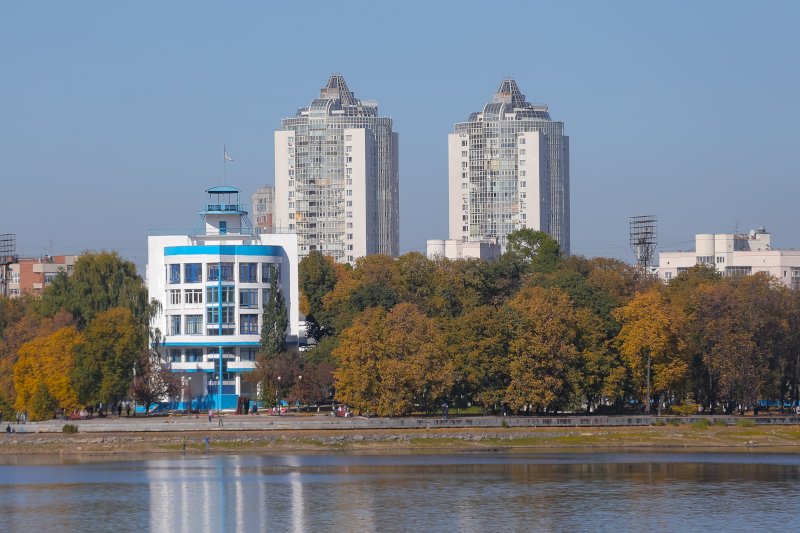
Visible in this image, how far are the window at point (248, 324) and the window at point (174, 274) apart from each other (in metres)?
6.76

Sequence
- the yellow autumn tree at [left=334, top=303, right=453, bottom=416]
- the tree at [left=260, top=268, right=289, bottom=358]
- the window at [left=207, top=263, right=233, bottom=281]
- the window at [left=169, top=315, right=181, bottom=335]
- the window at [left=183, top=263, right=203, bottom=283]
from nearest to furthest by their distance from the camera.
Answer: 1. the yellow autumn tree at [left=334, top=303, right=453, bottom=416]
2. the tree at [left=260, top=268, right=289, bottom=358]
3. the window at [left=207, top=263, right=233, bottom=281]
4. the window at [left=183, top=263, right=203, bottom=283]
5. the window at [left=169, top=315, right=181, bottom=335]

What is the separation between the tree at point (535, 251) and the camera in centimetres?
14312

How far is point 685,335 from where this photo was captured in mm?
110188

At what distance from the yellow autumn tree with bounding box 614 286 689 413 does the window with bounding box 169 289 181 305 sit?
41.3 meters

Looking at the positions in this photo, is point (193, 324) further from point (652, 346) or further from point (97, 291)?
point (652, 346)

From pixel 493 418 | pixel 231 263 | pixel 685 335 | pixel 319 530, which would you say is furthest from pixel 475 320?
pixel 319 530

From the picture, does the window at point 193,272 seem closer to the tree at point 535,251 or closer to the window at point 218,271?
the window at point 218,271

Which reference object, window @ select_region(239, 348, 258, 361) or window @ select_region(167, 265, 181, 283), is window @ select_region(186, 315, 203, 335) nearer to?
window @ select_region(167, 265, 181, 283)

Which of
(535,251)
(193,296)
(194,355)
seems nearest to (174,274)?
(193,296)

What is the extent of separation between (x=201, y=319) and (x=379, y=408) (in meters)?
30.1

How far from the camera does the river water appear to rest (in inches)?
2584

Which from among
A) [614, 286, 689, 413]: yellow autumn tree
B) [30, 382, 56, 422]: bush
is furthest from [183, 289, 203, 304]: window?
[614, 286, 689, 413]: yellow autumn tree

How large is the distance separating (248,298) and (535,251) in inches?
1541

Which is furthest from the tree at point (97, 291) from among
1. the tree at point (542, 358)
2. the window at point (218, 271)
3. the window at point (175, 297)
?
the tree at point (542, 358)
